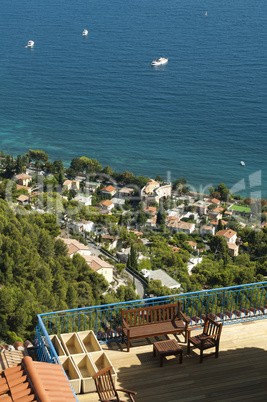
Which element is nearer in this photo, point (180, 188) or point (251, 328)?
point (251, 328)

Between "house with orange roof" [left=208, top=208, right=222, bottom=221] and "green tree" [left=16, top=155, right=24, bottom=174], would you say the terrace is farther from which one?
"green tree" [left=16, top=155, right=24, bottom=174]

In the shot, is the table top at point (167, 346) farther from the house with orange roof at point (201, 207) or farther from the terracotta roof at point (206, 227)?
the house with orange roof at point (201, 207)

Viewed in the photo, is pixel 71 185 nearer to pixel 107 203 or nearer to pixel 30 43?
pixel 107 203

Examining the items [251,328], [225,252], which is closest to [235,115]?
[225,252]

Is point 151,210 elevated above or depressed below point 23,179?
below

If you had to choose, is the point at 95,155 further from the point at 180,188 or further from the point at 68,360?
the point at 68,360

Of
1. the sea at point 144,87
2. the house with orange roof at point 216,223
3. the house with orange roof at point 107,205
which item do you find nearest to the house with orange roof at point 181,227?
the house with orange roof at point 216,223

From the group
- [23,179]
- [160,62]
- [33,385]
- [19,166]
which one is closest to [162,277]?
[33,385]
